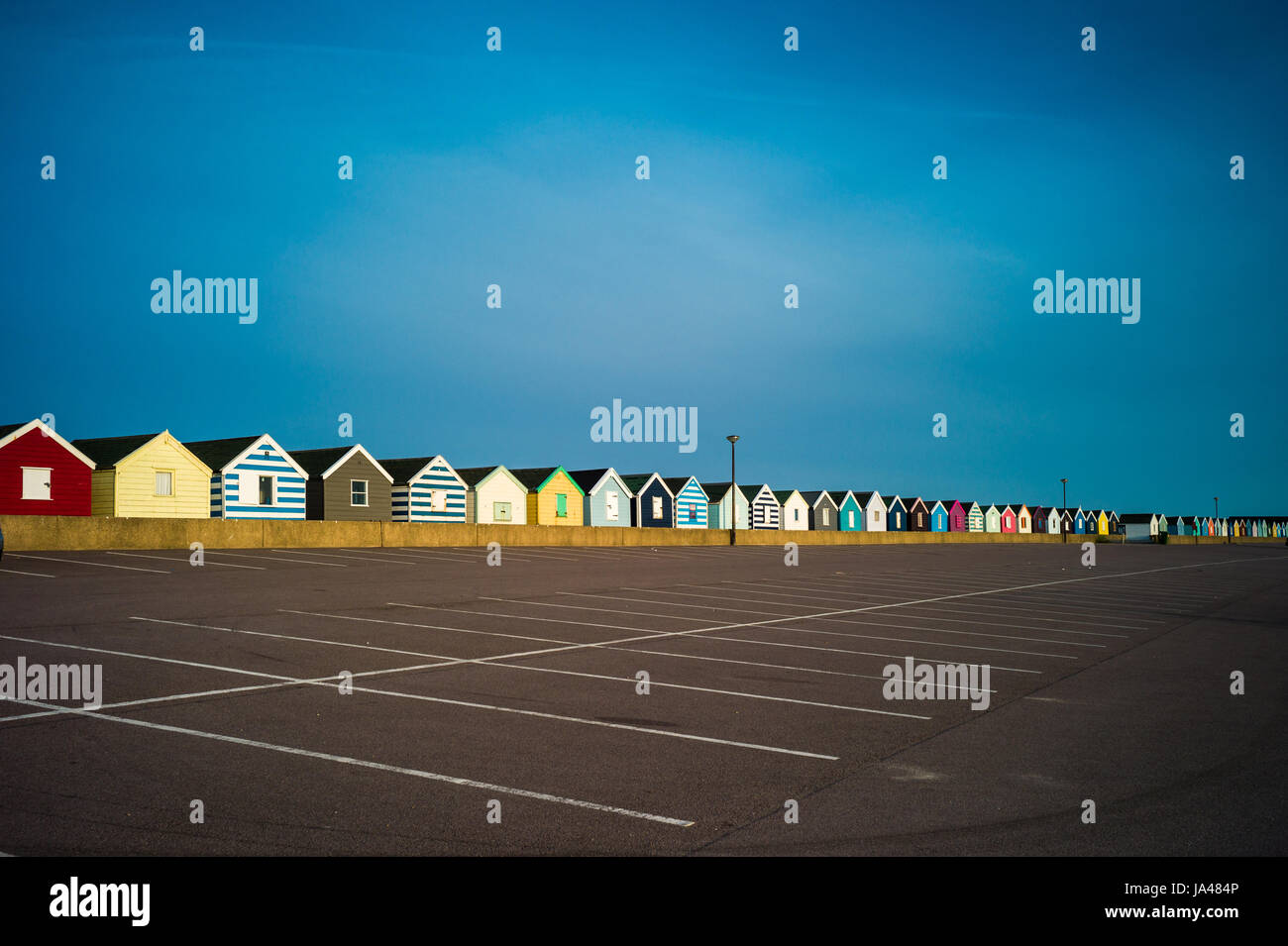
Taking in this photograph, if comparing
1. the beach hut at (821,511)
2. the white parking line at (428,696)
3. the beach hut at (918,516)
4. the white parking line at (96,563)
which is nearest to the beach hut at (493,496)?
the white parking line at (96,563)

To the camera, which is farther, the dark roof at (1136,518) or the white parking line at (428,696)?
the dark roof at (1136,518)

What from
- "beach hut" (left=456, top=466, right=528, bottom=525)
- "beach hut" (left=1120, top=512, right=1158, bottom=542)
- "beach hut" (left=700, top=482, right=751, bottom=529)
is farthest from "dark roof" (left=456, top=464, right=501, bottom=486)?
"beach hut" (left=1120, top=512, right=1158, bottom=542)

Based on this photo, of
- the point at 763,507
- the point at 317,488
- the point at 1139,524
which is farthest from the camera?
the point at 1139,524

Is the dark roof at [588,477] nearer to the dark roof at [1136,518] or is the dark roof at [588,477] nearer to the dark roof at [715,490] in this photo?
the dark roof at [715,490]

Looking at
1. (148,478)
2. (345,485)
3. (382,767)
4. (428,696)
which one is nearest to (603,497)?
(345,485)

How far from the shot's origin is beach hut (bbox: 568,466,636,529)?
6075 cm

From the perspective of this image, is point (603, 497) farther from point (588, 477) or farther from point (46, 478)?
point (46, 478)

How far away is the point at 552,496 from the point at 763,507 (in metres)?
26.4

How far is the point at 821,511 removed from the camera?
8644cm

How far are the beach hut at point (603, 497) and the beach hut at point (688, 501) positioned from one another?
5.15m

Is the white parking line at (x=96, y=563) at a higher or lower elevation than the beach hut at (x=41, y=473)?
lower

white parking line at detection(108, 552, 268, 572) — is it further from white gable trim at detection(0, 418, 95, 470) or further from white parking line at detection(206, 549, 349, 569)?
white gable trim at detection(0, 418, 95, 470)

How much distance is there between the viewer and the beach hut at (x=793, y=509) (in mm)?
81250

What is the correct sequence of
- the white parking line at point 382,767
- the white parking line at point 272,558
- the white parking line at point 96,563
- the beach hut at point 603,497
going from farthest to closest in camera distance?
the beach hut at point 603,497
the white parking line at point 272,558
the white parking line at point 96,563
the white parking line at point 382,767
